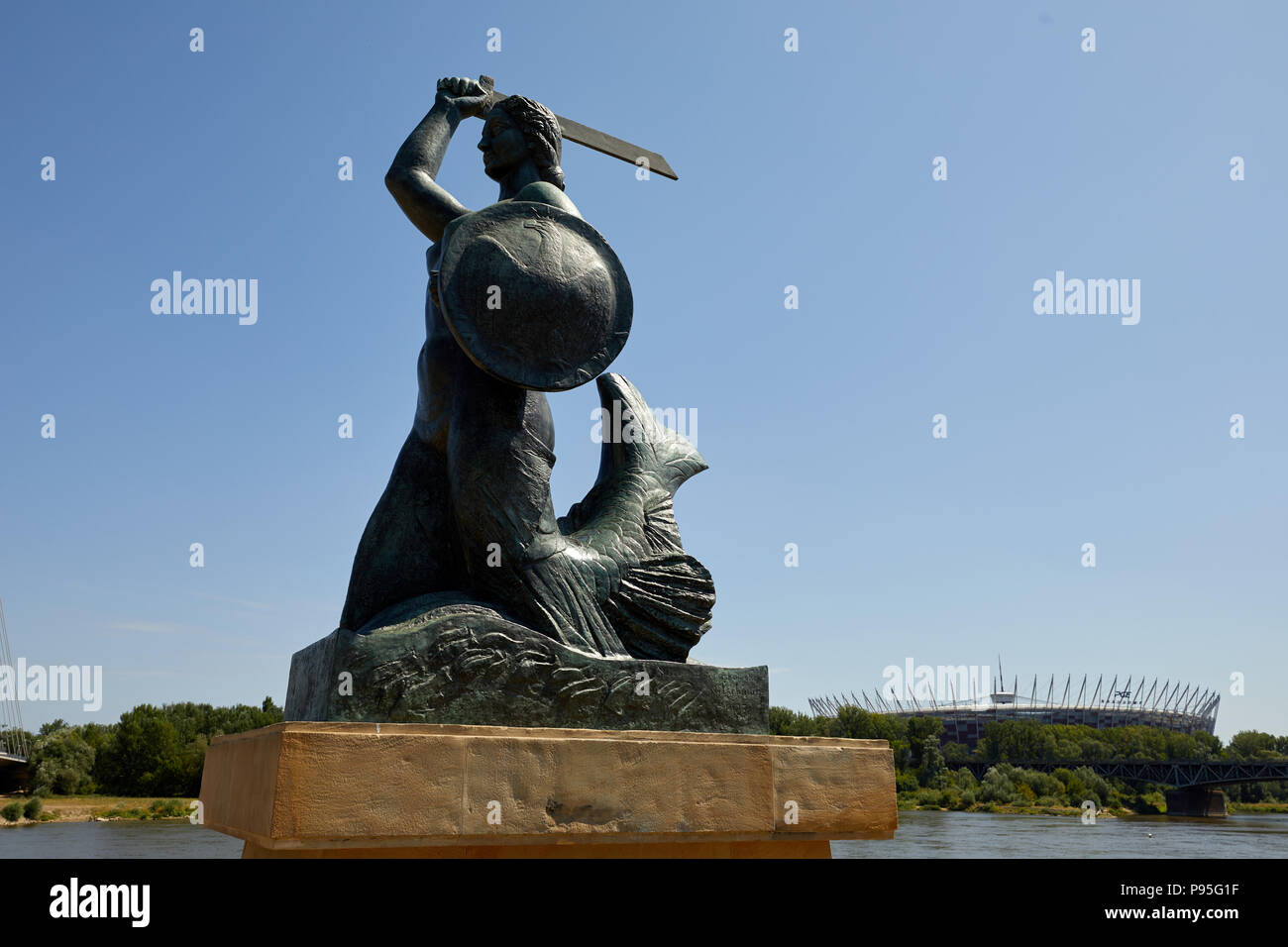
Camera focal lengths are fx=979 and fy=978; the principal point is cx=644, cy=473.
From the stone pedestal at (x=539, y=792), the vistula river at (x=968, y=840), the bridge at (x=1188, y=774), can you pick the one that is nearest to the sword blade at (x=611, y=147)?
the stone pedestal at (x=539, y=792)

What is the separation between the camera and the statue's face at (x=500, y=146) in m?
5.43

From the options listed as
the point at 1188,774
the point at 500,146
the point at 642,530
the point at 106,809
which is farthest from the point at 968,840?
the point at 500,146

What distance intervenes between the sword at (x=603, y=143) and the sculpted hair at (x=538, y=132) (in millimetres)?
250

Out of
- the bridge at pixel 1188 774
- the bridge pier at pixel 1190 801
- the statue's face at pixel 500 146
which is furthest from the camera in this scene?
the bridge pier at pixel 1190 801

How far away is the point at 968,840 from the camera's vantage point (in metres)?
33.8

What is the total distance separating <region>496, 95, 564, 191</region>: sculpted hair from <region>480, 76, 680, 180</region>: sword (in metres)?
0.25

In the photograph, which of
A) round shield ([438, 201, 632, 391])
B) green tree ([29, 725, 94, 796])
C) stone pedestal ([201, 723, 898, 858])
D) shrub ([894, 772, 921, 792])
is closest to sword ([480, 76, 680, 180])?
round shield ([438, 201, 632, 391])

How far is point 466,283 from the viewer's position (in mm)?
4605

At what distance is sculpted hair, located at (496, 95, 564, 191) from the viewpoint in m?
5.44

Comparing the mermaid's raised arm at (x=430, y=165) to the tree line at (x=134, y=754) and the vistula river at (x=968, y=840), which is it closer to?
the vistula river at (x=968, y=840)

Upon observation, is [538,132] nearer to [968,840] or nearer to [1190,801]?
[968,840]

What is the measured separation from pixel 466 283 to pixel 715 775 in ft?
8.28
